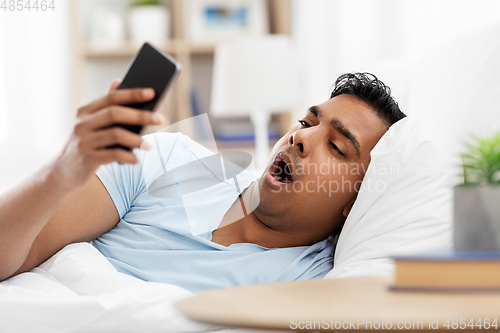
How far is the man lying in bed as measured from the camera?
1.03 metres

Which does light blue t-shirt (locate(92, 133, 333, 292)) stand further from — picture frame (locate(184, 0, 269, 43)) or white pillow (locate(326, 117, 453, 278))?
picture frame (locate(184, 0, 269, 43))

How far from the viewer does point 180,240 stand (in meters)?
1.09

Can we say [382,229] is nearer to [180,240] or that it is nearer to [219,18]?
[180,240]

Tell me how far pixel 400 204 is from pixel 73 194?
2.12 feet

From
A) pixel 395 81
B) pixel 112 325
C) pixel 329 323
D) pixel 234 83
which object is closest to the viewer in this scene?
pixel 329 323

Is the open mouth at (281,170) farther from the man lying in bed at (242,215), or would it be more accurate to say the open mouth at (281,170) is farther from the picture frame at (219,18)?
the picture frame at (219,18)

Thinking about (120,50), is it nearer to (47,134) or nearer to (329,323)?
(47,134)

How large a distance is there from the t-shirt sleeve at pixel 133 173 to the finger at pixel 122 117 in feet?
1.46

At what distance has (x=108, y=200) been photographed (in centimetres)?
108

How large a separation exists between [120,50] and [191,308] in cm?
282

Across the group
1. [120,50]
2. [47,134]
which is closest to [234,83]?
[120,50]

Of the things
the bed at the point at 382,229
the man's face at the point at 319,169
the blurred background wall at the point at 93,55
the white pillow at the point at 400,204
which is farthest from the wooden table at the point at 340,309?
the blurred background wall at the point at 93,55

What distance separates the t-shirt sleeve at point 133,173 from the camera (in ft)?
3.55

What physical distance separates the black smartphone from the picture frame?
2.50 metres
